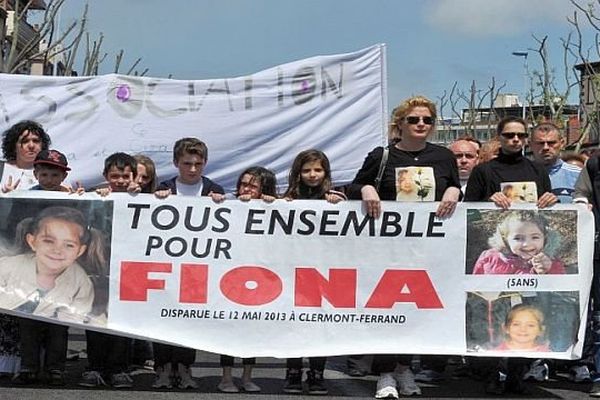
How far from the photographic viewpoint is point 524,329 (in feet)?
23.3

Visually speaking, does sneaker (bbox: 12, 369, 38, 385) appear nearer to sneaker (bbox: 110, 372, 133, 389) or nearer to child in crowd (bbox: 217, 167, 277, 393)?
sneaker (bbox: 110, 372, 133, 389)

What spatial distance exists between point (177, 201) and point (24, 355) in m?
1.49

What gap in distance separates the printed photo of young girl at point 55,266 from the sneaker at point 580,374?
360cm

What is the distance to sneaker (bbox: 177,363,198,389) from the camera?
7.18 meters

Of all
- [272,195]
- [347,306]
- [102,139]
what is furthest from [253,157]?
[347,306]

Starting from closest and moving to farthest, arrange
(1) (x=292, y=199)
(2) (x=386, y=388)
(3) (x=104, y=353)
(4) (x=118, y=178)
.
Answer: (2) (x=386, y=388) → (1) (x=292, y=199) → (3) (x=104, y=353) → (4) (x=118, y=178)

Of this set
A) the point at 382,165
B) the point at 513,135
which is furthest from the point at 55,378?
the point at 513,135

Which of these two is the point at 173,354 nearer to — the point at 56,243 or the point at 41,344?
the point at 41,344

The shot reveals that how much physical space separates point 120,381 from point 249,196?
156cm

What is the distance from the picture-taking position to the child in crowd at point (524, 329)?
7.08 m

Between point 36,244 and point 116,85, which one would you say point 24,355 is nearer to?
point 36,244

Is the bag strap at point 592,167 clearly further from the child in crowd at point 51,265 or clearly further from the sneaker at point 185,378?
the child in crowd at point 51,265

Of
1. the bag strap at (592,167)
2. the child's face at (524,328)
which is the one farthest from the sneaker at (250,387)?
the bag strap at (592,167)

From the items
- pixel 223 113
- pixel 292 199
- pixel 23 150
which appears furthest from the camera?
pixel 223 113
